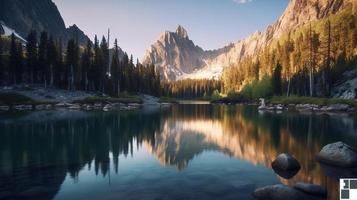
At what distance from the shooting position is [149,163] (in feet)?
59.8

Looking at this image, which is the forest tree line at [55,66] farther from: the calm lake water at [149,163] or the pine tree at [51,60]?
the calm lake water at [149,163]

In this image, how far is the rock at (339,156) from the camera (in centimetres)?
1538

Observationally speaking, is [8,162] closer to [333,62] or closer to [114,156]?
[114,156]

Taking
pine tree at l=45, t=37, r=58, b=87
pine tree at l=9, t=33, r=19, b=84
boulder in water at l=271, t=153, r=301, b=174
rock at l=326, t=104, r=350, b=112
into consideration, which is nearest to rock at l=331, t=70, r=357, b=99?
rock at l=326, t=104, r=350, b=112

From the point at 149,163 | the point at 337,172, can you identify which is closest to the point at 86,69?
the point at 149,163

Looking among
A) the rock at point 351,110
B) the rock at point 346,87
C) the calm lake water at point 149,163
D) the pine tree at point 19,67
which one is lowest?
the calm lake water at point 149,163

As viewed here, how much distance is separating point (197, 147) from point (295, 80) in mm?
81938

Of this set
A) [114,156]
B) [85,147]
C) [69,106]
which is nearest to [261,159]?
[114,156]

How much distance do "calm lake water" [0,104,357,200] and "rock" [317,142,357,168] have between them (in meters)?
1.10

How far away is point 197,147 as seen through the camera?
24047 millimetres

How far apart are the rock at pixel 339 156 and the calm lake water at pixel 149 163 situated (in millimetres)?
1098

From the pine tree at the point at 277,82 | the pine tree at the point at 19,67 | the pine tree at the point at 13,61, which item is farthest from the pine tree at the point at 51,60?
the pine tree at the point at 277,82

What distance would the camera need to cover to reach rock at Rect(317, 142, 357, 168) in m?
15.4

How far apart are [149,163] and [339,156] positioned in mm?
11313
